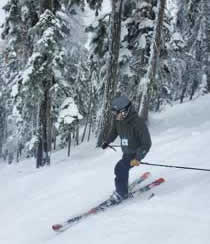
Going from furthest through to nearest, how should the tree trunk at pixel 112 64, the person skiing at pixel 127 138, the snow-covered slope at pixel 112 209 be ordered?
1. the tree trunk at pixel 112 64
2. the person skiing at pixel 127 138
3. the snow-covered slope at pixel 112 209

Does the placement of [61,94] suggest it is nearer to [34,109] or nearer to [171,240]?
[34,109]

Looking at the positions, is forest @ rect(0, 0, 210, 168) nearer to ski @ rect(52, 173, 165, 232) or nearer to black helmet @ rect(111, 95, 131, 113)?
ski @ rect(52, 173, 165, 232)

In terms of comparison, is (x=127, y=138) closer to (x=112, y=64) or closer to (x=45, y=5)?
(x=112, y=64)

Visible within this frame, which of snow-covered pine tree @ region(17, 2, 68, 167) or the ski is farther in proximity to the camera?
snow-covered pine tree @ region(17, 2, 68, 167)

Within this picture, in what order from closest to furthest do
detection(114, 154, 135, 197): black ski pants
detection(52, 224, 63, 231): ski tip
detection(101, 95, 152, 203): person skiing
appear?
detection(52, 224, 63, 231): ski tip < detection(101, 95, 152, 203): person skiing < detection(114, 154, 135, 197): black ski pants

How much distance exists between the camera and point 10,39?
65.2 ft

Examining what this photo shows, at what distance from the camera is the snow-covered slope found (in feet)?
15.9

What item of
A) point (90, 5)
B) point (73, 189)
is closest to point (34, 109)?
point (90, 5)

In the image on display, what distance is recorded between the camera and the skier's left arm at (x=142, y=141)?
605cm

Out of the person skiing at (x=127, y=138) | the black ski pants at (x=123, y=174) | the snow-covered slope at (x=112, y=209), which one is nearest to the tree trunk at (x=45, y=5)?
the snow-covered slope at (x=112, y=209)

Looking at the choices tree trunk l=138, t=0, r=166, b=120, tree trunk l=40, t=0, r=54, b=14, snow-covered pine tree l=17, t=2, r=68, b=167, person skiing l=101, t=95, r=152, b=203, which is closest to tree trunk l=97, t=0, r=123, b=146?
tree trunk l=138, t=0, r=166, b=120

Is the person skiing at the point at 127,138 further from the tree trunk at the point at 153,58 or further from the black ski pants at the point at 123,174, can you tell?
the tree trunk at the point at 153,58

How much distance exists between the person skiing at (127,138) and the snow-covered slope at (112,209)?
0.43 m

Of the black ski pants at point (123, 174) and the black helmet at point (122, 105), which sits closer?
the black helmet at point (122, 105)
